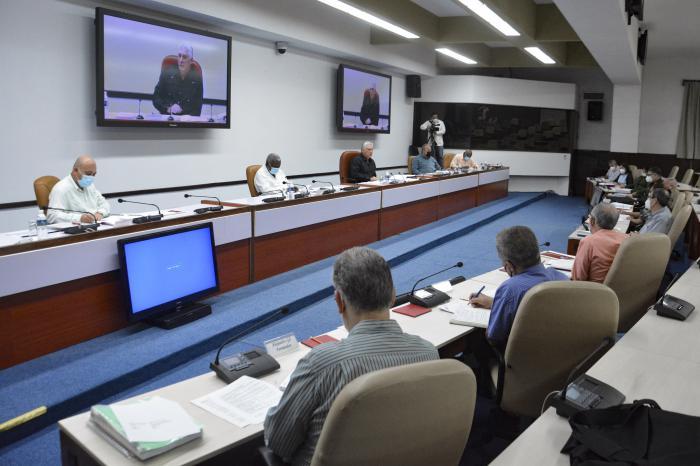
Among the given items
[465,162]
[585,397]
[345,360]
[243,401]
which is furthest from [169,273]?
[465,162]

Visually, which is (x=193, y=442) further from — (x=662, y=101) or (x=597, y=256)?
(x=662, y=101)

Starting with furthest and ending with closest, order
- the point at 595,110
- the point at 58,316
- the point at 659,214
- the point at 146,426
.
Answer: the point at 595,110, the point at 659,214, the point at 58,316, the point at 146,426

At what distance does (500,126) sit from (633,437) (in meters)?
12.8

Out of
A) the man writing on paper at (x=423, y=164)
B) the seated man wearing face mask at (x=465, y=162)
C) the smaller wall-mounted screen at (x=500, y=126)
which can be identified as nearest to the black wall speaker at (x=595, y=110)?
the smaller wall-mounted screen at (x=500, y=126)

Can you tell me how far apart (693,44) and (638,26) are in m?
2.97

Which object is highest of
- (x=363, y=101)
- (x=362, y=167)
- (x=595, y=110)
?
(x=595, y=110)

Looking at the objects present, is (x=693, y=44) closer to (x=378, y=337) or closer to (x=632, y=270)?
(x=632, y=270)

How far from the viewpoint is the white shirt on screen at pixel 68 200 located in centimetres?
448

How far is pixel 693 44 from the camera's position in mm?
10727

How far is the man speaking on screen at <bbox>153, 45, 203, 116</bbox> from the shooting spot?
6590 mm

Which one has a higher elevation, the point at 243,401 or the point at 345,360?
the point at 345,360

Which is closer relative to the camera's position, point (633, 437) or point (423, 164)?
point (633, 437)

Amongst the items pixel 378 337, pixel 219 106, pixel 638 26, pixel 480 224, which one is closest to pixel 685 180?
pixel 638 26

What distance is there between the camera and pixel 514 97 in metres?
13.5
